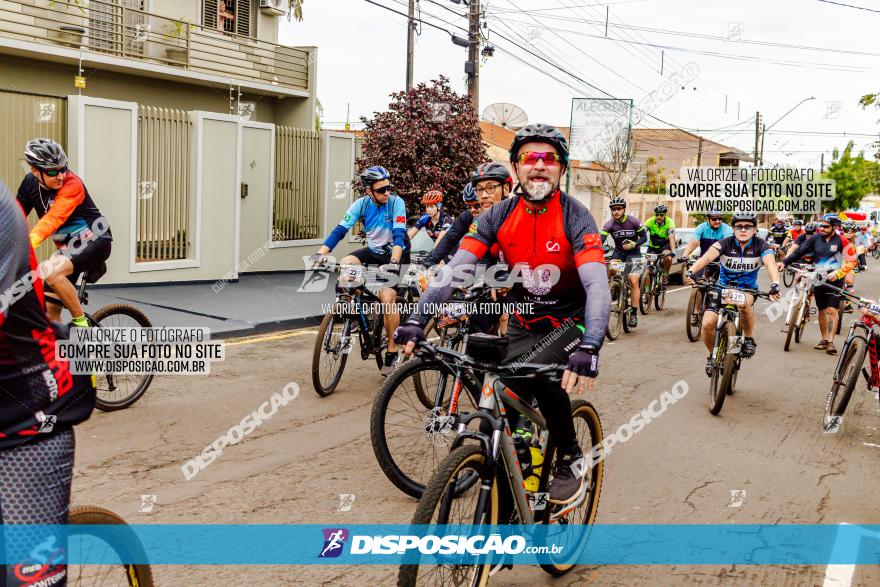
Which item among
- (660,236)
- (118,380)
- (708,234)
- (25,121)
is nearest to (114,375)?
(118,380)

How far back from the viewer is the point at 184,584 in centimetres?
405

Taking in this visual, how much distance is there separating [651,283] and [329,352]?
9.91 m

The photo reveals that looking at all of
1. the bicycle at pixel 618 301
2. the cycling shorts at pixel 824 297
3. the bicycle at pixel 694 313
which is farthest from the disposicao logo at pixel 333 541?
the cycling shorts at pixel 824 297

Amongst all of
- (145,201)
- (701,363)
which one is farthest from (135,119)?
(701,363)

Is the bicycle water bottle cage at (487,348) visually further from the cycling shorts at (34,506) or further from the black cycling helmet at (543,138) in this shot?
the cycling shorts at (34,506)

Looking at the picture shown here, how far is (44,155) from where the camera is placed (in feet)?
20.5

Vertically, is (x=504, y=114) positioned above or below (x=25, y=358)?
above

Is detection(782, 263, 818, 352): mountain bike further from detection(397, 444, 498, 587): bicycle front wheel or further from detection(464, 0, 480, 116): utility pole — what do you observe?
detection(397, 444, 498, 587): bicycle front wheel

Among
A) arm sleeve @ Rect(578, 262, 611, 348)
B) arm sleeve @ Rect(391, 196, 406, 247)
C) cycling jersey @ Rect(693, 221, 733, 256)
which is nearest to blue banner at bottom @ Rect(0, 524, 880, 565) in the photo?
arm sleeve @ Rect(578, 262, 611, 348)

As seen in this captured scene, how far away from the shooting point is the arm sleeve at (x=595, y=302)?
3.65 metres

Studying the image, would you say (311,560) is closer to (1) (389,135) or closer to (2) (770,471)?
(2) (770,471)

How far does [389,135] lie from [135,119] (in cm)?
515

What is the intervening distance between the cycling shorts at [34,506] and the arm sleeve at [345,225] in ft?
20.0

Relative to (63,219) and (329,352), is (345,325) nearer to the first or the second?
(329,352)
